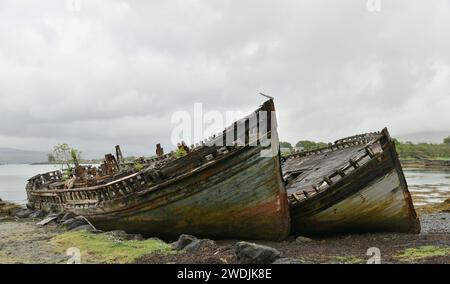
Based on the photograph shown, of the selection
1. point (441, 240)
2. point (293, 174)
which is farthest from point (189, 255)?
point (293, 174)

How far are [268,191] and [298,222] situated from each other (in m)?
2.18

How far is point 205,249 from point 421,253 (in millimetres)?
6005

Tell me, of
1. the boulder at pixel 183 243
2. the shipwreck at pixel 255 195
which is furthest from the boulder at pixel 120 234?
the boulder at pixel 183 243

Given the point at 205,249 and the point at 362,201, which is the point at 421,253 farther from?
the point at 205,249

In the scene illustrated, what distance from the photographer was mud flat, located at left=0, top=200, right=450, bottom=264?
10656 millimetres

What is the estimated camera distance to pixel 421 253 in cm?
1122

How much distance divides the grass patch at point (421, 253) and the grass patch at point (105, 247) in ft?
21.6

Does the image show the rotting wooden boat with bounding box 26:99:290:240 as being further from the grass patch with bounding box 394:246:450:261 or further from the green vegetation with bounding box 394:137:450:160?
the green vegetation with bounding box 394:137:450:160

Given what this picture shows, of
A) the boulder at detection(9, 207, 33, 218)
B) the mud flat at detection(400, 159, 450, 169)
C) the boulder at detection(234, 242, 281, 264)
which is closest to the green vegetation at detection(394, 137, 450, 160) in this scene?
the mud flat at detection(400, 159, 450, 169)

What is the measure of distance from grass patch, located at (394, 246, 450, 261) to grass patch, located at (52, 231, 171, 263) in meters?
6.59

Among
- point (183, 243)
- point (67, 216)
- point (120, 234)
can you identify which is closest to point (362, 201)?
point (183, 243)
